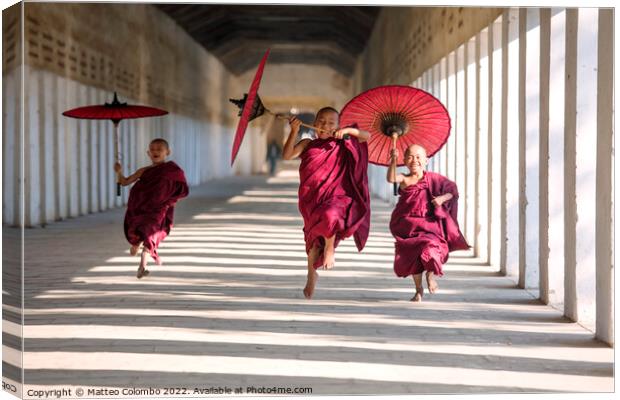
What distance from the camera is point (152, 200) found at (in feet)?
27.7

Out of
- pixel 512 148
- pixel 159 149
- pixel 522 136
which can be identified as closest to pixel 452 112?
pixel 512 148

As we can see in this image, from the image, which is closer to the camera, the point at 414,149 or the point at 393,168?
the point at 393,168

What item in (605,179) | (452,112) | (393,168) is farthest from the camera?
(452,112)

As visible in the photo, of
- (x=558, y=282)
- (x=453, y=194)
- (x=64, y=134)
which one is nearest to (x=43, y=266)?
(x=453, y=194)

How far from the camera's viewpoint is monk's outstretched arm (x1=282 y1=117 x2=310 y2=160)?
630 centimetres

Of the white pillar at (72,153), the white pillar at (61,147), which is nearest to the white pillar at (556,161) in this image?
the white pillar at (61,147)

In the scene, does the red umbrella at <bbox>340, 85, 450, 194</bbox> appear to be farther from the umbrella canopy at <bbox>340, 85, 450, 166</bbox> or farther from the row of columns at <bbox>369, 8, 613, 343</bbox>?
the row of columns at <bbox>369, 8, 613, 343</bbox>

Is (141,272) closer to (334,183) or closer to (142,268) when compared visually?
(142,268)

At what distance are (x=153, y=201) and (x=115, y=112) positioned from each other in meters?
0.88

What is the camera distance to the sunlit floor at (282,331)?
15.0ft

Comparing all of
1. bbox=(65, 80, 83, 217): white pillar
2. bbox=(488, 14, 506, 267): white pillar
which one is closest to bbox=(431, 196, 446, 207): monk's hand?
bbox=(488, 14, 506, 267): white pillar

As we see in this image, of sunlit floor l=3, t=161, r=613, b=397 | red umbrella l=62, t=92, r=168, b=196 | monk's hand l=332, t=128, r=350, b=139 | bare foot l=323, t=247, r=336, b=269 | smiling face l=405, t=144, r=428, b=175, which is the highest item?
red umbrella l=62, t=92, r=168, b=196

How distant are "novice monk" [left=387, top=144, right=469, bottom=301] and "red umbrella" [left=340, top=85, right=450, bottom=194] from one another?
0.14 meters

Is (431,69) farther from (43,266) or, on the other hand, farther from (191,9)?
(191,9)
